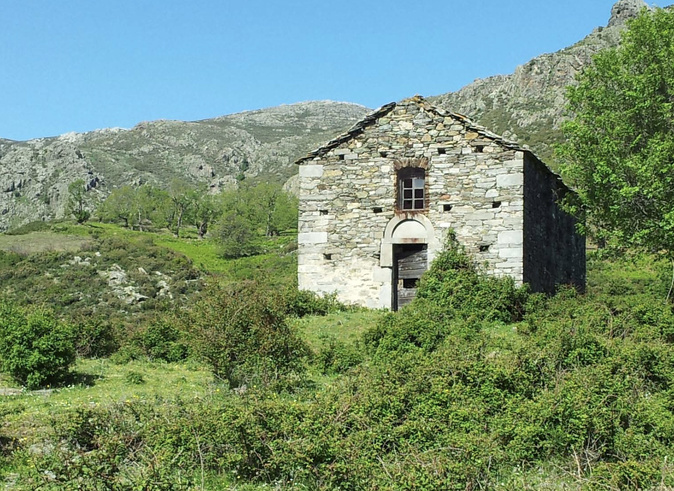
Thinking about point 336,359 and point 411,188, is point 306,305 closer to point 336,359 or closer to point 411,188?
point 411,188

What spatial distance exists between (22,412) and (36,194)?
138534 millimetres

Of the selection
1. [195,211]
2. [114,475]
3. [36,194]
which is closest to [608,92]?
[114,475]

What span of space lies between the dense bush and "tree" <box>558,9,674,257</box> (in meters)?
10.1

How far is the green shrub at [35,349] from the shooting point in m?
11.9

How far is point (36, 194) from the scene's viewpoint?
13788cm

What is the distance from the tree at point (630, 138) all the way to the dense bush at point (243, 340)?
33.2 ft

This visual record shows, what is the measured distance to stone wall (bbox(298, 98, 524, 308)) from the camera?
61.1 feet

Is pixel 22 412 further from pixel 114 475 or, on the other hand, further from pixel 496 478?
pixel 496 478

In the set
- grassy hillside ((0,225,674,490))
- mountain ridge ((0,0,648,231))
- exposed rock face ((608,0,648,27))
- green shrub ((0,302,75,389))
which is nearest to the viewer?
grassy hillside ((0,225,674,490))

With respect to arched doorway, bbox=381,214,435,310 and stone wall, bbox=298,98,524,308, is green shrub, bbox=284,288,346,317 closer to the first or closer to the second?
stone wall, bbox=298,98,524,308

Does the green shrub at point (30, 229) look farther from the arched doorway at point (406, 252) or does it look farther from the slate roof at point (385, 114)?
the arched doorway at point (406, 252)

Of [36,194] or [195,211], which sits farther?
[36,194]

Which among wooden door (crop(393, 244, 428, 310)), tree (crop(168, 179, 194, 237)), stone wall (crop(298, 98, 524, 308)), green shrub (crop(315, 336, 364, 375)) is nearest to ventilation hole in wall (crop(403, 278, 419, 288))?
wooden door (crop(393, 244, 428, 310))

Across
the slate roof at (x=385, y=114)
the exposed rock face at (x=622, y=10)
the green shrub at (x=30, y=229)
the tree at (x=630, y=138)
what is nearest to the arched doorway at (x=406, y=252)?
the slate roof at (x=385, y=114)
